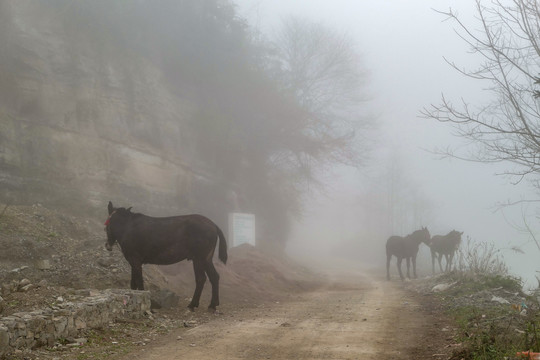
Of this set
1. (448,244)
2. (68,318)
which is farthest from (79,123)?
(448,244)

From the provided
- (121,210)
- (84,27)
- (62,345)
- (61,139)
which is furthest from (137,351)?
(84,27)

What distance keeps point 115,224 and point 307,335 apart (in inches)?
252

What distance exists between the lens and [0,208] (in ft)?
53.2

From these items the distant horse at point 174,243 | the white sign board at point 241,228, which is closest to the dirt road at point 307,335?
the distant horse at point 174,243

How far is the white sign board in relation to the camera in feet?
88.1

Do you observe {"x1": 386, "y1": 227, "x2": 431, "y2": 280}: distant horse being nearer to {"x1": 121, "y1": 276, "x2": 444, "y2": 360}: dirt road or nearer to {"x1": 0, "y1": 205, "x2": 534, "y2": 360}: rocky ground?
{"x1": 0, "y1": 205, "x2": 534, "y2": 360}: rocky ground

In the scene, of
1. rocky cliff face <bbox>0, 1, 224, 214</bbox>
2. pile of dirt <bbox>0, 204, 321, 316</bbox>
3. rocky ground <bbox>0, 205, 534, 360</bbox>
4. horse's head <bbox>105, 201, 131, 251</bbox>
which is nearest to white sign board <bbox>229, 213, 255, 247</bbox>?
rocky cliff face <bbox>0, 1, 224, 214</bbox>

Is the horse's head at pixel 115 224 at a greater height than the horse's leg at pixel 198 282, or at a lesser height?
greater

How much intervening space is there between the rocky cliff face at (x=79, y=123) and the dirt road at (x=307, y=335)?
34.1 ft

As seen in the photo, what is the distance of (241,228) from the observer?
2750cm

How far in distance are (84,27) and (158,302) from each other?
635 inches

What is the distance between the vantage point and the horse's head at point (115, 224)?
1324cm

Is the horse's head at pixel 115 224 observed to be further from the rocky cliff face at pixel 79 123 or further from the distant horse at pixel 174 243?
the rocky cliff face at pixel 79 123

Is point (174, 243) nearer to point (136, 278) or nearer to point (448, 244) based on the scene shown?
point (136, 278)
